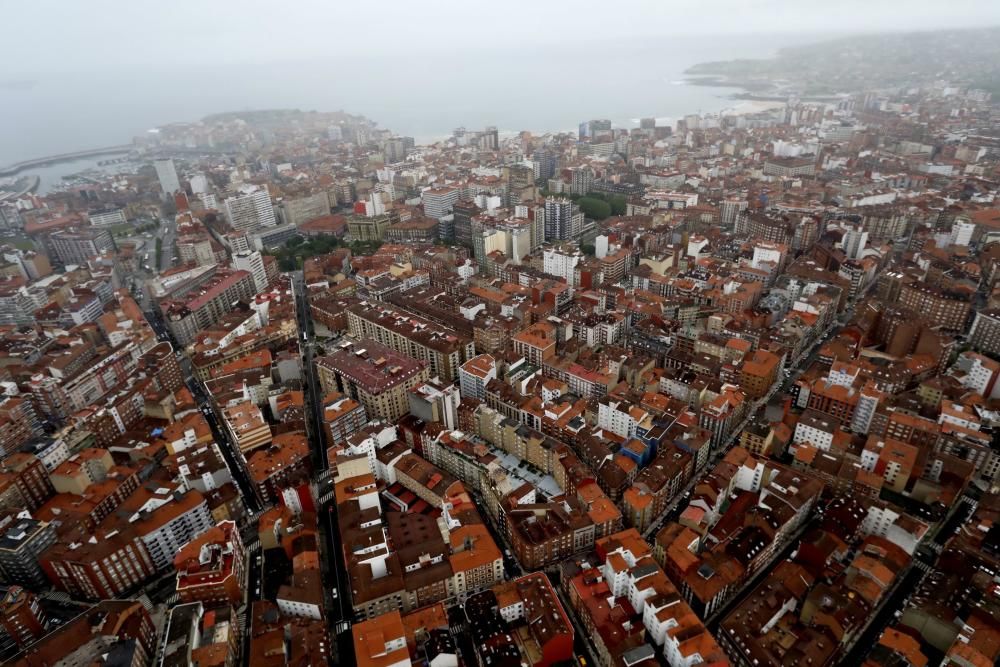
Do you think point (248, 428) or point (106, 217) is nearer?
point (248, 428)

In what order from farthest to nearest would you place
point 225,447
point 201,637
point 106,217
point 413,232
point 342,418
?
point 106,217 → point 413,232 → point 225,447 → point 342,418 → point 201,637

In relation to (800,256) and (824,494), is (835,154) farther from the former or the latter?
(824,494)

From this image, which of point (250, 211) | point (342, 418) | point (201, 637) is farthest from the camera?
point (250, 211)

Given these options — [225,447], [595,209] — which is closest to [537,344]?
[225,447]

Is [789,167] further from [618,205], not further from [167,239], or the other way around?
[167,239]

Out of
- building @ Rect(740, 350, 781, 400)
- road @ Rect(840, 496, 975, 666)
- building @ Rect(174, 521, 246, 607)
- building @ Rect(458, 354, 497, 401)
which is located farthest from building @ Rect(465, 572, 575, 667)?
building @ Rect(740, 350, 781, 400)

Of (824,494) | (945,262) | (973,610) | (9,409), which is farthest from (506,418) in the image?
(945,262)

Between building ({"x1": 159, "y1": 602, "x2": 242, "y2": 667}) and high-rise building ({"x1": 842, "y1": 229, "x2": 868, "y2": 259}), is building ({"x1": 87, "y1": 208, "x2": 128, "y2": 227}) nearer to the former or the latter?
building ({"x1": 159, "y1": 602, "x2": 242, "y2": 667})
